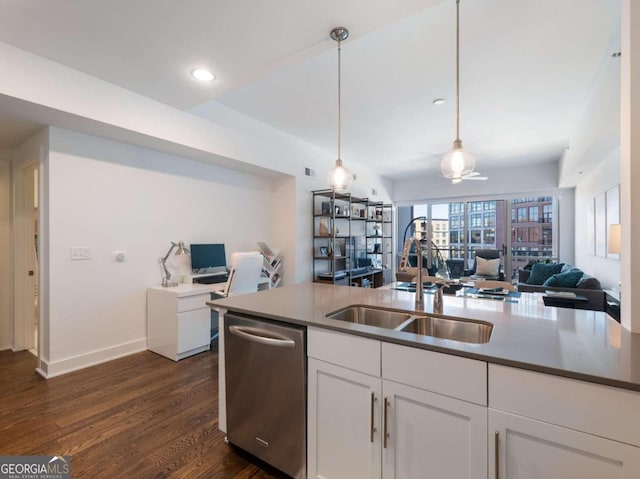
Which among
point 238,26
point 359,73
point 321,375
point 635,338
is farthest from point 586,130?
point 321,375

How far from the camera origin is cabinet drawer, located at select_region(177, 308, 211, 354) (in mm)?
3111

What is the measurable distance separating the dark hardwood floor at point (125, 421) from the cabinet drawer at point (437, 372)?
39.5 inches

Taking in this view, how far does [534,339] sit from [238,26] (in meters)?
2.40

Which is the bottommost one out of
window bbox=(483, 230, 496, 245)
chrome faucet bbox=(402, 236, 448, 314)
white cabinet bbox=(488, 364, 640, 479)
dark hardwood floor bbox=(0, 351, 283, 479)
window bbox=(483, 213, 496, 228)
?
dark hardwood floor bbox=(0, 351, 283, 479)

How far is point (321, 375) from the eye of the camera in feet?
4.74

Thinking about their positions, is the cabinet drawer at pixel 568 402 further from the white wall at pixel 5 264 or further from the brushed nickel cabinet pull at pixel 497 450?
the white wall at pixel 5 264

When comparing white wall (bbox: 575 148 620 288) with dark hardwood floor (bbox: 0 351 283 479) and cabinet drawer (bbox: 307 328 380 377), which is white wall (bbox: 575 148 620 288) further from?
dark hardwood floor (bbox: 0 351 283 479)

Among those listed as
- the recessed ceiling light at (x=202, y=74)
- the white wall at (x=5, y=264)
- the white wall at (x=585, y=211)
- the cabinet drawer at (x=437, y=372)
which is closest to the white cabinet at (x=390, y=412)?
the cabinet drawer at (x=437, y=372)

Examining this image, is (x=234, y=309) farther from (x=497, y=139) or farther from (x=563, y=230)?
(x=563, y=230)

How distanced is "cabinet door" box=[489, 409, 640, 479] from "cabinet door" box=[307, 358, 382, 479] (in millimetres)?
449

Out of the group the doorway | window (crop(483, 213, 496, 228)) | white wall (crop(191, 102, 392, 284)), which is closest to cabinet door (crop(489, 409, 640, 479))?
white wall (crop(191, 102, 392, 284))

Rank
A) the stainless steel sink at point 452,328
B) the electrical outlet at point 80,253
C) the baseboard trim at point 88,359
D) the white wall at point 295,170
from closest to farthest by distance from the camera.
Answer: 1. the stainless steel sink at point 452,328
2. the baseboard trim at point 88,359
3. the electrical outlet at point 80,253
4. the white wall at point 295,170

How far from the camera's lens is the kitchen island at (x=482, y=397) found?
91 cm

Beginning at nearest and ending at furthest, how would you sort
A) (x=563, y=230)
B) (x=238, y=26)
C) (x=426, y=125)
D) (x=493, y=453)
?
(x=493, y=453), (x=238, y=26), (x=426, y=125), (x=563, y=230)
